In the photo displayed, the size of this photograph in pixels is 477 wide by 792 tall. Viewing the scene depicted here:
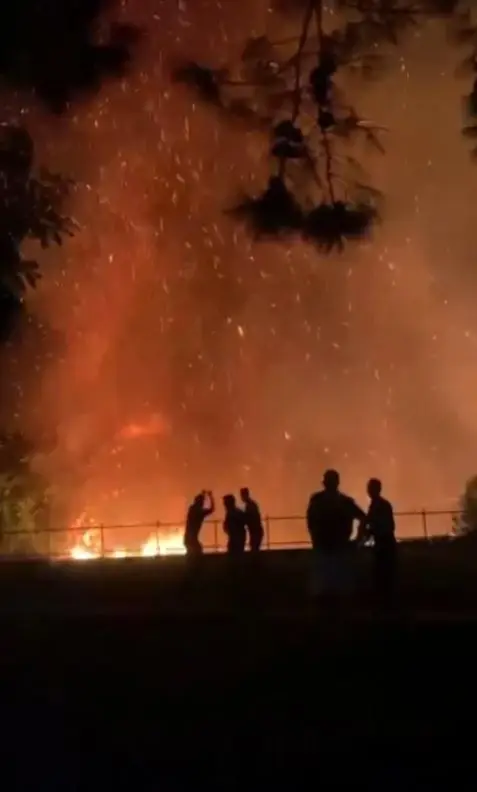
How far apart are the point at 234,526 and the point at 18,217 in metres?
9.06

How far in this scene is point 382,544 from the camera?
12117 mm

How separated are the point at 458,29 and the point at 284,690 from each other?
4.68 m

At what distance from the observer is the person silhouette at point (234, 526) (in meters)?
17.0

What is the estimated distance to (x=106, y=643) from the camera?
9.84m

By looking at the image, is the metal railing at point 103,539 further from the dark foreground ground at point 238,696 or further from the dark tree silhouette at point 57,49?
the dark tree silhouette at point 57,49

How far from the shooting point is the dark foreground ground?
6.64m

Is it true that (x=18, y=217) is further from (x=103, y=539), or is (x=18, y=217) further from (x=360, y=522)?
(x=103, y=539)

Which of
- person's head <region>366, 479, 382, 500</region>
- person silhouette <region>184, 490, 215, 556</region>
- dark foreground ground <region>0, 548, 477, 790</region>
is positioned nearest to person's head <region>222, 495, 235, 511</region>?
person silhouette <region>184, 490, 215, 556</region>

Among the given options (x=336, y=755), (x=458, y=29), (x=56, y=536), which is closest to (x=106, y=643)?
(x=336, y=755)

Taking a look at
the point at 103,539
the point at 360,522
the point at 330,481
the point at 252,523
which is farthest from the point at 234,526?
the point at 103,539

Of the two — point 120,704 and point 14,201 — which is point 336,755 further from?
point 14,201

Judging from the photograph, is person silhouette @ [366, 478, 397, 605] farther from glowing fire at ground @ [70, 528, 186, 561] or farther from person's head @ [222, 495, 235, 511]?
glowing fire at ground @ [70, 528, 186, 561]

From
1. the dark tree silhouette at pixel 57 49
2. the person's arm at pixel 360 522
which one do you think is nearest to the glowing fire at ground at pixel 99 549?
the person's arm at pixel 360 522

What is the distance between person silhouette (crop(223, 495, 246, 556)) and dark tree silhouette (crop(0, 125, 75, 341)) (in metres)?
8.54
